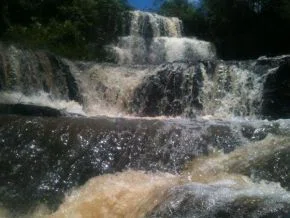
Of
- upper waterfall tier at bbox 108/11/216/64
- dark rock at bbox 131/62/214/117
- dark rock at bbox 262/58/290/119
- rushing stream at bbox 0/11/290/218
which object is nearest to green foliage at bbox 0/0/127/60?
upper waterfall tier at bbox 108/11/216/64

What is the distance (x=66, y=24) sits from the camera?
1628cm

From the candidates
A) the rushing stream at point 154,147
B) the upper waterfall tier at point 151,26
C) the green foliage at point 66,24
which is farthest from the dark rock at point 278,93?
the upper waterfall tier at point 151,26

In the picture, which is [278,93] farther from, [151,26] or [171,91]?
[151,26]

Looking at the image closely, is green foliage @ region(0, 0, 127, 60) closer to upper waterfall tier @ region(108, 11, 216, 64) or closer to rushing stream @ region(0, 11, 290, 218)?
upper waterfall tier @ region(108, 11, 216, 64)

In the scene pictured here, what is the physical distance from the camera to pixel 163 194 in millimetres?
5883

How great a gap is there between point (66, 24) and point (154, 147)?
9.23 m

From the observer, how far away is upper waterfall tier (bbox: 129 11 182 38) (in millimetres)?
18672

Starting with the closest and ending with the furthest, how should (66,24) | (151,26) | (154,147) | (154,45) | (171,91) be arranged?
(154,147), (171,91), (66,24), (154,45), (151,26)

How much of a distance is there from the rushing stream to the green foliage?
2.90 metres

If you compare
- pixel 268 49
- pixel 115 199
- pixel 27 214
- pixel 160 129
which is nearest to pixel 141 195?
pixel 115 199

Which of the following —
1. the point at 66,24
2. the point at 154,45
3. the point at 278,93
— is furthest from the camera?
the point at 154,45

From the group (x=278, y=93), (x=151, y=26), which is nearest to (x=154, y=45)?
(x=151, y=26)

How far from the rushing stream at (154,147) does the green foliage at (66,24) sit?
290cm

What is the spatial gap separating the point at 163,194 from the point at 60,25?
37.1ft
